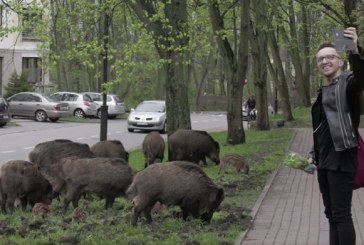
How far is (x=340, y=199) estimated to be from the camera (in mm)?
5941

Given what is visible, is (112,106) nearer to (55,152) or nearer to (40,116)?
(40,116)

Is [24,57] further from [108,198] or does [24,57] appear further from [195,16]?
[108,198]

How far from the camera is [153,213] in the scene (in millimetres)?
10305

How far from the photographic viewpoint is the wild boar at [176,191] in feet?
30.5

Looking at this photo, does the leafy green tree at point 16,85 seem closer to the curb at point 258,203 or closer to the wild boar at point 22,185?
the curb at point 258,203

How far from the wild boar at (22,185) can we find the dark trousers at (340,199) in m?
5.61

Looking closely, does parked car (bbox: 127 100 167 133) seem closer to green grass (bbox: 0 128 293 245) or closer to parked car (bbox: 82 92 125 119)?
parked car (bbox: 82 92 125 119)

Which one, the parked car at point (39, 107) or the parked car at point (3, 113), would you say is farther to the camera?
the parked car at point (39, 107)

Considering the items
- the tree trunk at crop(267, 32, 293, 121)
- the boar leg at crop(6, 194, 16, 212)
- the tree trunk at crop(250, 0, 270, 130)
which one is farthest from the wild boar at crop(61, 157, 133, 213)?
the tree trunk at crop(267, 32, 293, 121)

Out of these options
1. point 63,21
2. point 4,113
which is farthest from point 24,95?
point 63,21

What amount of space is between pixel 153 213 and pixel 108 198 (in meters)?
0.74

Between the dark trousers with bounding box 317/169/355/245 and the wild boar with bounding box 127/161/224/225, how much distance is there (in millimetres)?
3454

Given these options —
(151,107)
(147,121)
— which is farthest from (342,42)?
(151,107)

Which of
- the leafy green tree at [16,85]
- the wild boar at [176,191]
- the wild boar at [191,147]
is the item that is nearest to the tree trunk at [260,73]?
the wild boar at [191,147]
